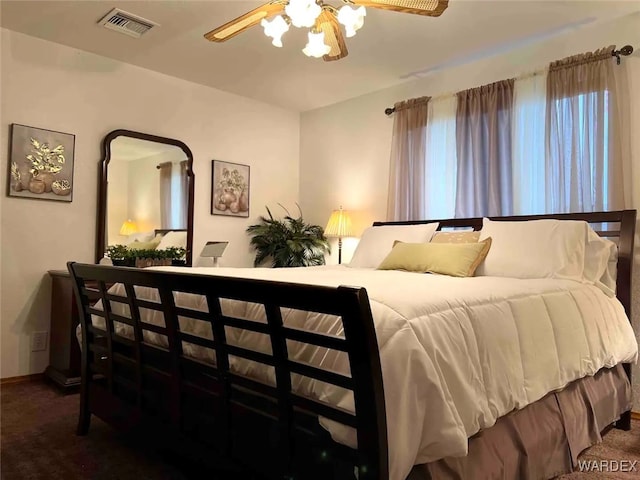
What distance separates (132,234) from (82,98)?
1.12 metres

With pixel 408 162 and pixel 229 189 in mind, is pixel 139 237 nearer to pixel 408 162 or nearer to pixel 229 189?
pixel 229 189

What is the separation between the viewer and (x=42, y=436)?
7.40 ft

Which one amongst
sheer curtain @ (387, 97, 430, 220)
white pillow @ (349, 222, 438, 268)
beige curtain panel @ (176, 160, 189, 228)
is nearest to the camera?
white pillow @ (349, 222, 438, 268)

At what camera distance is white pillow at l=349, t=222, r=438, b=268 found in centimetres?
332

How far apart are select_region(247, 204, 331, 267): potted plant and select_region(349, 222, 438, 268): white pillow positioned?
3.49ft

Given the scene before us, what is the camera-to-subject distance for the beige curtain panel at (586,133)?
2834 millimetres

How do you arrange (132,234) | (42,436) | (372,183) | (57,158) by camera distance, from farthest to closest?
(372,183) → (132,234) → (57,158) → (42,436)

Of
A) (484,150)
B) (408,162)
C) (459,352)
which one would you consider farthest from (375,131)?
(459,352)

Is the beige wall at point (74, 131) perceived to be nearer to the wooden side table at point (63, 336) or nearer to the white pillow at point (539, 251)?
the wooden side table at point (63, 336)

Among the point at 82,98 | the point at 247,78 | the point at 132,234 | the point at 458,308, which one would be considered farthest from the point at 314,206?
the point at 458,308

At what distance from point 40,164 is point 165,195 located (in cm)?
97

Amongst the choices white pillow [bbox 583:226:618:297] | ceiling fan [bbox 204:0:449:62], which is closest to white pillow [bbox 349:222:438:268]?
white pillow [bbox 583:226:618:297]

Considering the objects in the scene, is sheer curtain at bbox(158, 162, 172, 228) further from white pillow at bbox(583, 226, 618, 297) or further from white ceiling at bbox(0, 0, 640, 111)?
white pillow at bbox(583, 226, 618, 297)

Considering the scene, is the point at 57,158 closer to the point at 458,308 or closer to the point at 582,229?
the point at 458,308
